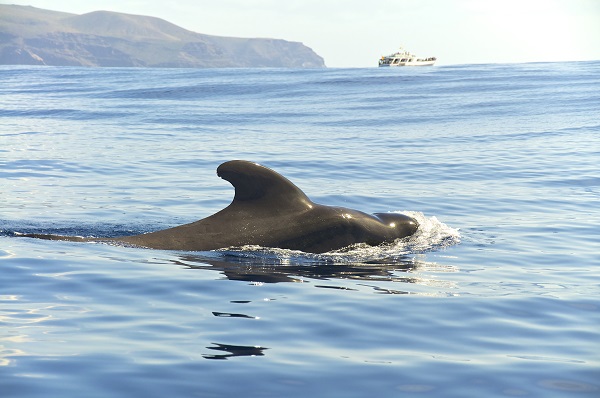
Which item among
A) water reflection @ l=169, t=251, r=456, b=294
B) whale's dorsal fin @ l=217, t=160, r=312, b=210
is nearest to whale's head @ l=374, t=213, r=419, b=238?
water reflection @ l=169, t=251, r=456, b=294

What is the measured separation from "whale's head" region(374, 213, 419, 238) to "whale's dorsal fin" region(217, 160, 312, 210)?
1430mm

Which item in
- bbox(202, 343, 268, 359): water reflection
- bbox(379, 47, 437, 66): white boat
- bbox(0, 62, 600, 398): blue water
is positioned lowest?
bbox(202, 343, 268, 359): water reflection

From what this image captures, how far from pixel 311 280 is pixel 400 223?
3252 mm

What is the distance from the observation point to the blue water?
7.07 m

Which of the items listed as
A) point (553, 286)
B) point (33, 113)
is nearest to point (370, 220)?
point (553, 286)

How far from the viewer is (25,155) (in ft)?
83.7

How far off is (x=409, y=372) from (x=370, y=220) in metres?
6.10

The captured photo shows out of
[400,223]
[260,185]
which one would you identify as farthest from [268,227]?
[400,223]

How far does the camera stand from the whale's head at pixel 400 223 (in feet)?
44.3

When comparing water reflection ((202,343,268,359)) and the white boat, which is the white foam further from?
the white boat

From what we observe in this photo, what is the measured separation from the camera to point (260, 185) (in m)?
12.1

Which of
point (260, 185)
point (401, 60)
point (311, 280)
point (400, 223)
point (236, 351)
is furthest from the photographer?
point (401, 60)

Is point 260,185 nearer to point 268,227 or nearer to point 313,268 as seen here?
point 268,227

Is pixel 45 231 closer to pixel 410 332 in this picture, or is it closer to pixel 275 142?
pixel 410 332
